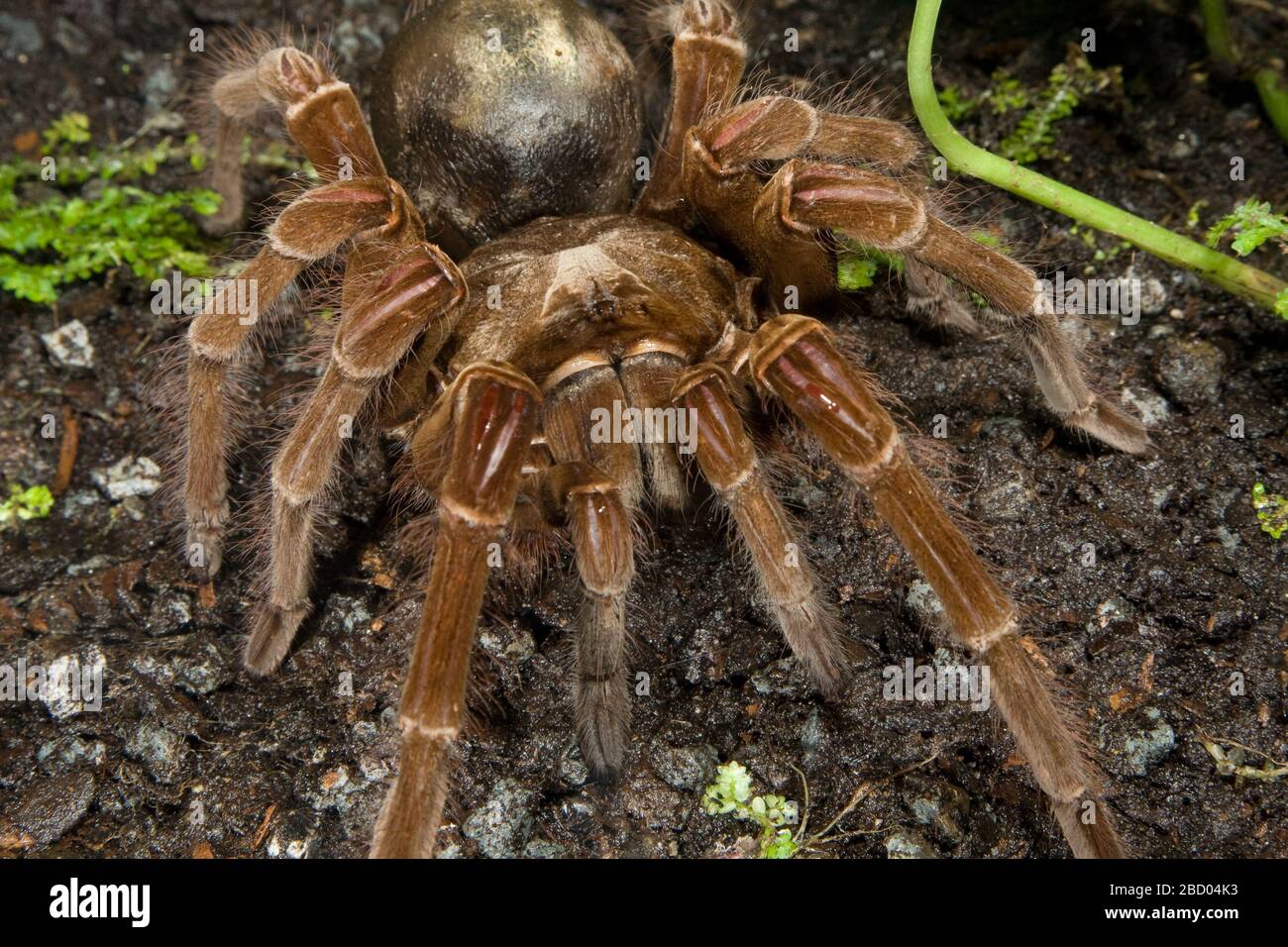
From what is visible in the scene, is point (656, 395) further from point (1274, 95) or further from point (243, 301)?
point (1274, 95)

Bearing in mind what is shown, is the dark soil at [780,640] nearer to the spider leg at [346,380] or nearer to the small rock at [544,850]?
the small rock at [544,850]

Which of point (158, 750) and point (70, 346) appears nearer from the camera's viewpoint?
point (158, 750)

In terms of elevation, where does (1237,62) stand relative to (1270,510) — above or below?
above

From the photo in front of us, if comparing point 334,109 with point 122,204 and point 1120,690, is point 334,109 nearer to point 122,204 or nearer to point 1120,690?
point 122,204

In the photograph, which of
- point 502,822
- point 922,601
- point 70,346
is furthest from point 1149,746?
point 70,346

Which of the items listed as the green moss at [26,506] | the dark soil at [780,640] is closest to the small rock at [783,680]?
the dark soil at [780,640]

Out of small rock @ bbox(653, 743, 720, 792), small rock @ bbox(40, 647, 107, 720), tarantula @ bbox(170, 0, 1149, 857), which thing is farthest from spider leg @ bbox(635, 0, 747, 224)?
small rock @ bbox(40, 647, 107, 720)
